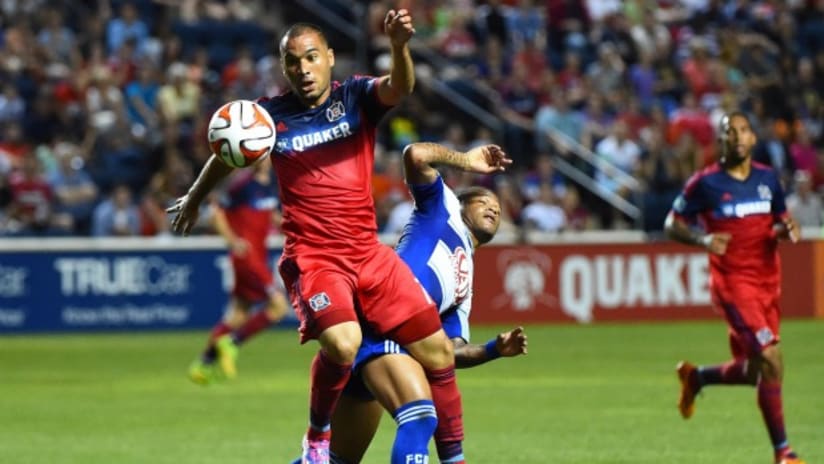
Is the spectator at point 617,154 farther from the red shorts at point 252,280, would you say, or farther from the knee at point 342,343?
the knee at point 342,343

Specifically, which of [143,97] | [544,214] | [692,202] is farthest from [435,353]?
[143,97]

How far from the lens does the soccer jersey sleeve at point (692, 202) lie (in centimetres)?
1182

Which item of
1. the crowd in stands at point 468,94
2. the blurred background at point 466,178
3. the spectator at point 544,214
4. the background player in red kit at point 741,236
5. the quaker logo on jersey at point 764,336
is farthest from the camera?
the spectator at point 544,214

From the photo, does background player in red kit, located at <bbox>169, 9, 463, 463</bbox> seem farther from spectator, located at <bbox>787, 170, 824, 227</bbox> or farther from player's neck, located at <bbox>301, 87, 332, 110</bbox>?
spectator, located at <bbox>787, 170, 824, 227</bbox>

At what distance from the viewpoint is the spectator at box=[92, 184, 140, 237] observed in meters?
22.9

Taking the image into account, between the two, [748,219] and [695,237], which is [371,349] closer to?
[695,237]

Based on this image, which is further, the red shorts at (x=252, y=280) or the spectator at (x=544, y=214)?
the spectator at (x=544, y=214)

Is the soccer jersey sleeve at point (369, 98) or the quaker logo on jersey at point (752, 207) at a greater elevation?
the soccer jersey sleeve at point (369, 98)

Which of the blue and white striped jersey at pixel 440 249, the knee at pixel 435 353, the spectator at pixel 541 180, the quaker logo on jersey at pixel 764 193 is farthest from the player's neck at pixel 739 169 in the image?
the spectator at pixel 541 180

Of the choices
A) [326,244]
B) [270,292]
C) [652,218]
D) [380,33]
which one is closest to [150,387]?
[270,292]

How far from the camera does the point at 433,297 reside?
8.53 m

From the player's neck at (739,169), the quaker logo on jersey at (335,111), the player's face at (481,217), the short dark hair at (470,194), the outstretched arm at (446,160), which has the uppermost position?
the quaker logo on jersey at (335,111)

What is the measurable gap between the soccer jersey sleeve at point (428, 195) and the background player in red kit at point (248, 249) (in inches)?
340

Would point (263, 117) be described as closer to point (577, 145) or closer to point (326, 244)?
point (326, 244)
